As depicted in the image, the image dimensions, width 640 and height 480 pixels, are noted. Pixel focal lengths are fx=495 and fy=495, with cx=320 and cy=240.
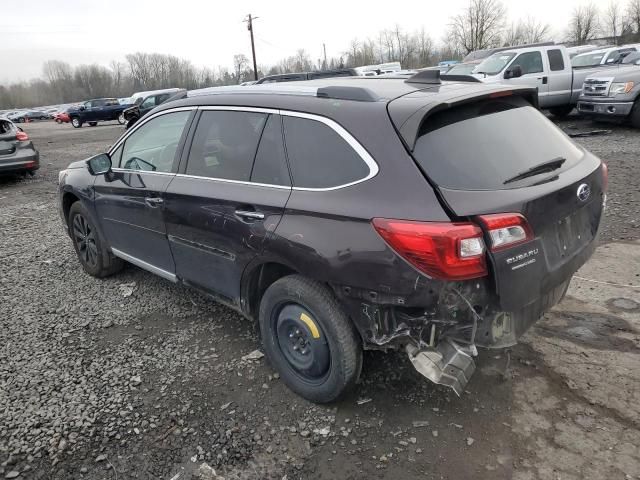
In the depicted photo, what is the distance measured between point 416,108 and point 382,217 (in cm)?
60

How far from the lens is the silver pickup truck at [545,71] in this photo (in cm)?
1285

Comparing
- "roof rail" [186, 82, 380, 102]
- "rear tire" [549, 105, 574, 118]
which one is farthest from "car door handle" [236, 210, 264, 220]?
"rear tire" [549, 105, 574, 118]

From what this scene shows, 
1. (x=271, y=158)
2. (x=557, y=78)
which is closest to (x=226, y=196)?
(x=271, y=158)

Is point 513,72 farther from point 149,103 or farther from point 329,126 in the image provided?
point 149,103

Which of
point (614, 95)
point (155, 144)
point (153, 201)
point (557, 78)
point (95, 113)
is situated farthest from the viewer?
point (95, 113)

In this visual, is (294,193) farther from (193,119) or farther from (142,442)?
(142,442)

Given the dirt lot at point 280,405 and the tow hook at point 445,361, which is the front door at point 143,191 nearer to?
the dirt lot at point 280,405

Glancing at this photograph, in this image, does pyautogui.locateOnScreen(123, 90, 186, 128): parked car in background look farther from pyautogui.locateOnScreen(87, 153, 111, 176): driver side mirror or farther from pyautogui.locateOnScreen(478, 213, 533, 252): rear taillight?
pyautogui.locateOnScreen(478, 213, 533, 252): rear taillight

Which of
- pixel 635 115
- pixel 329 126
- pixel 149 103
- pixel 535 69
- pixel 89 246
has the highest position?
pixel 149 103

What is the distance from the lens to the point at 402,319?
2418 mm

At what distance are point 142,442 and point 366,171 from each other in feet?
6.30

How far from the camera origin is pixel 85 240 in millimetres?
4977

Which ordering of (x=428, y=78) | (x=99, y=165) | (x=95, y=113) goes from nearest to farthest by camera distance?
(x=428, y=78) < (x=99, y=165) < (x=95, y=113)

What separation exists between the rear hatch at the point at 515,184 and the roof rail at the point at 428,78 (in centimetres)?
43
